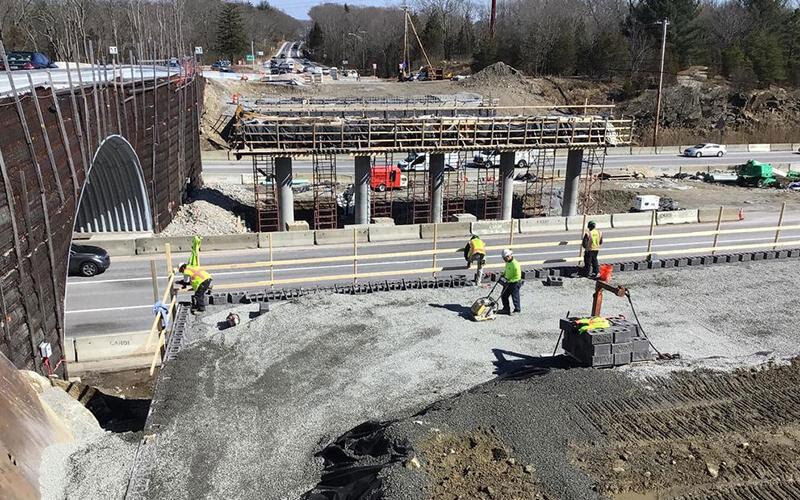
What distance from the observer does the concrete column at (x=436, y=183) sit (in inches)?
1238

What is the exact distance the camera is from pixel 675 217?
109 feet

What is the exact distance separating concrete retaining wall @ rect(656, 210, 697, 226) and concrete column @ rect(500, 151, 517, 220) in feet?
25.2

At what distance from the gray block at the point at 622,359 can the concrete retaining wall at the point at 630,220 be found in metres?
21.6

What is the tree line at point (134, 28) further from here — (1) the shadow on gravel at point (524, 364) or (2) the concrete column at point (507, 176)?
(2) the concrete column at point (507, 176)

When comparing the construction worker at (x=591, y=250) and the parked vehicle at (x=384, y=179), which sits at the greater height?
the construction worker at (x=591, y=250)

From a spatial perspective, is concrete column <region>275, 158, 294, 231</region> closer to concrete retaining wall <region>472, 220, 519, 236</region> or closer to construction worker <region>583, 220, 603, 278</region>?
concrete retaining wall <region>472, 220, 519, 236</region>

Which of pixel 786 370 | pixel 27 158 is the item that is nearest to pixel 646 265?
pixel 786 370

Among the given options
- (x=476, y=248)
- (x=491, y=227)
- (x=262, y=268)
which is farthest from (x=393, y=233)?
(x=476, y=248)

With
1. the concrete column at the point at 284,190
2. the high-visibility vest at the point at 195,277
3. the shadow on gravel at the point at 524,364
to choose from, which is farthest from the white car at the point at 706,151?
the high-visibility vest at the point at 195,277

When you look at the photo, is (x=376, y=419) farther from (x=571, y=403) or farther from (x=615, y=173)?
(x=615, y=173)

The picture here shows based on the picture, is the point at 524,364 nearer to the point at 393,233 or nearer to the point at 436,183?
the point at 393,233

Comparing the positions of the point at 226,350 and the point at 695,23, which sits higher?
the point at 695,23

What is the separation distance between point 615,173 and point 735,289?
32.0 m

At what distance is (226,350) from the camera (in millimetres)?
12422
